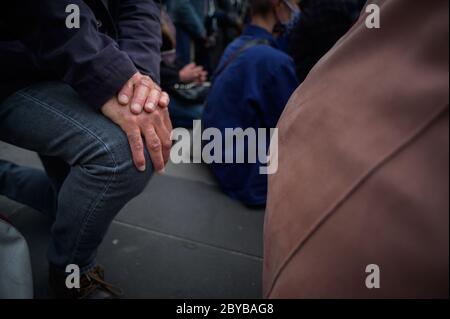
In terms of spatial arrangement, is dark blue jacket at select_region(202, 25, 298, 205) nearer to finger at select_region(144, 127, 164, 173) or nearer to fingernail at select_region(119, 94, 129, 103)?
finger at select_region(144, 127, 164, 173)

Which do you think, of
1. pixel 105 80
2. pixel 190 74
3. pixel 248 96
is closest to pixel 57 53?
pixel 105 80

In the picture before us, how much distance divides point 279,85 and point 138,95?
1.37m

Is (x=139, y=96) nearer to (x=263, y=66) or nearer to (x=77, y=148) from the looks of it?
(x=77, y=148)

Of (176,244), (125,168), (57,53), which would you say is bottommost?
(176,244)

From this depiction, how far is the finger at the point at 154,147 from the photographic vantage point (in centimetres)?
109

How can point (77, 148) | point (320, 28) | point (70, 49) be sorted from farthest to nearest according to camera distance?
point (320, 28)
point (77, 148)
point (70, 49)

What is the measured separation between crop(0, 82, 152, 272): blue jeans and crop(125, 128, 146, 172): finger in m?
0.02

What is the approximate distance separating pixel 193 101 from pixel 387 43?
2.71 metres

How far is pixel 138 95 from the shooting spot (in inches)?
41.6

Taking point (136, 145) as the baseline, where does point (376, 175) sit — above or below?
below

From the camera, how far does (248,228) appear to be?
82.9 inches
